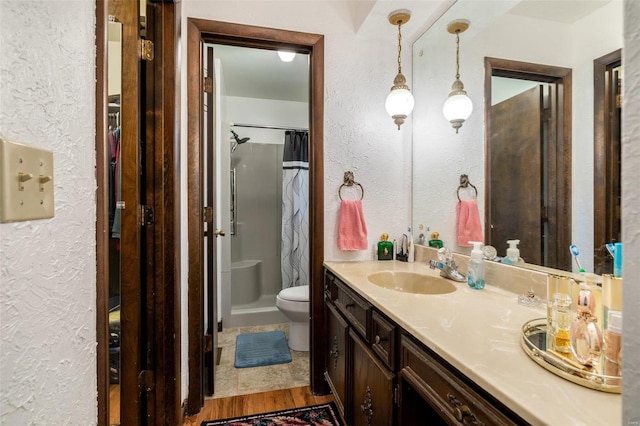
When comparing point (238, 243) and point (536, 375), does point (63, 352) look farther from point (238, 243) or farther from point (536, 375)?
point (238, 243)

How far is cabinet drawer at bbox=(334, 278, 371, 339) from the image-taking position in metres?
1.24

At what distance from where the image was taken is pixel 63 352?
20.1 inches

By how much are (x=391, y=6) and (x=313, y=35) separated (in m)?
0.45

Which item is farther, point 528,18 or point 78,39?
point 528,18

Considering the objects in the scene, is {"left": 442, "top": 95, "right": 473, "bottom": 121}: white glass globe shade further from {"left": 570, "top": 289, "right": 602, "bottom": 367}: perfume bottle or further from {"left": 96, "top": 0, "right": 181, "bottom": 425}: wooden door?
{"left": 96, "top": 0, "right": 181, "bottom": 425}: wooden door

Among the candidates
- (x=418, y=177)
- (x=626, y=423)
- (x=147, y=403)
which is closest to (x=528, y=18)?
(x=418, y=177)

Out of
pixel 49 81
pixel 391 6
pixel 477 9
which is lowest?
pixel 49 81

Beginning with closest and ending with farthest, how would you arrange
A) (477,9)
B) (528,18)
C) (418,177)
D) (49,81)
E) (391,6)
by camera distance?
(49,81) → (528,18) → (477,9) → (391,6) → (418,177)

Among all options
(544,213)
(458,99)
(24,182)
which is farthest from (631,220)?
(458,99)

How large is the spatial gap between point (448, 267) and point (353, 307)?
1.58 ft

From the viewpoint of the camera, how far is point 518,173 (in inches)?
51.9

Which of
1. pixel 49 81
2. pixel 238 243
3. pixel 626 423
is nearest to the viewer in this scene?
pixel 626 423

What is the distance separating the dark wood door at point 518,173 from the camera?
1220 millimetres

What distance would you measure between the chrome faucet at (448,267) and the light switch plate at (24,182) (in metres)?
1.42
